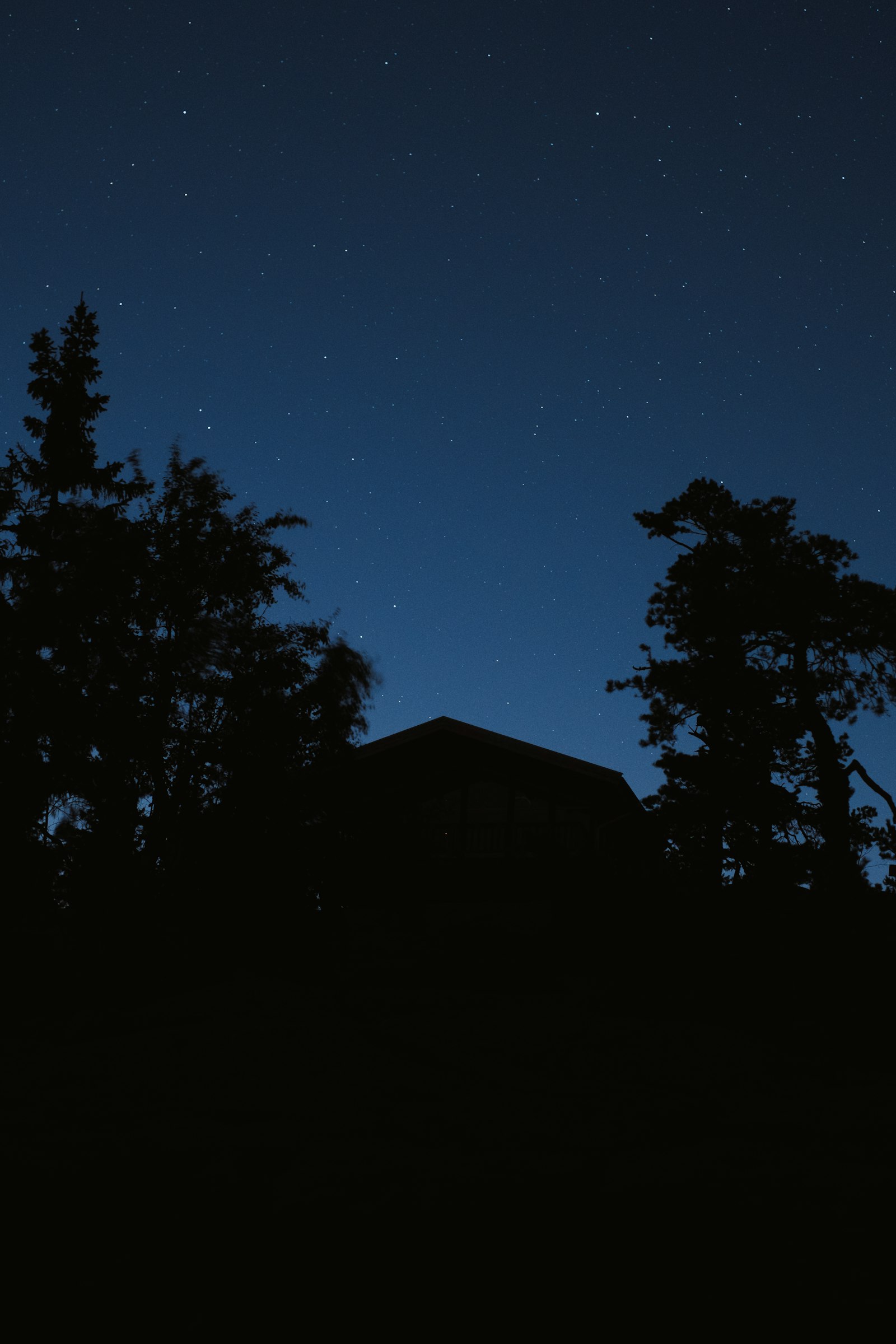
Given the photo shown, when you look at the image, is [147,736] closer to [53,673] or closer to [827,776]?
[53,673]

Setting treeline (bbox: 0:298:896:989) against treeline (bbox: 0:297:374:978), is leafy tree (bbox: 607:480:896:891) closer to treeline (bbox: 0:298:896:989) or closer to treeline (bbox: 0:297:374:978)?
treeline (bbox: 0:298:896:989)

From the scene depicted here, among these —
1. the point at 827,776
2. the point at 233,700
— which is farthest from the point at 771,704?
the point at 233,700

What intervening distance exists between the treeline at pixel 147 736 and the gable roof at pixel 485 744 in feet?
11.0

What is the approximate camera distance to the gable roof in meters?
21.6

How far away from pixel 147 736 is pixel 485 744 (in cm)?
924

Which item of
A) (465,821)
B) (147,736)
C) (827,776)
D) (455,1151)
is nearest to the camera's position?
(455,1151)

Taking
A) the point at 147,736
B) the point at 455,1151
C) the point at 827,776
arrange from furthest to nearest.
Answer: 1. the point at 827,776
2. the point at 147,736
3. the point at 455,1151

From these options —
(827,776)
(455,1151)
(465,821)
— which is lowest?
(455,1151)

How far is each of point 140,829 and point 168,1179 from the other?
45.9ft

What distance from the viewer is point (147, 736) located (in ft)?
56.3

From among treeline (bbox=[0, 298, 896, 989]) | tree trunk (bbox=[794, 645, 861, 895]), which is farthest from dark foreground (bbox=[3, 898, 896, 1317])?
tree trunk (bbox=[794, 645, 861, 895])

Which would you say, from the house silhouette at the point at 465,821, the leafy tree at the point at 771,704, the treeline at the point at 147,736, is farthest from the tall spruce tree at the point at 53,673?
the leafy tree at the point at 771,704

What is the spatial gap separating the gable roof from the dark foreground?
40.3ft

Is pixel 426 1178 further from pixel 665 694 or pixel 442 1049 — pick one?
pixel 665 694
